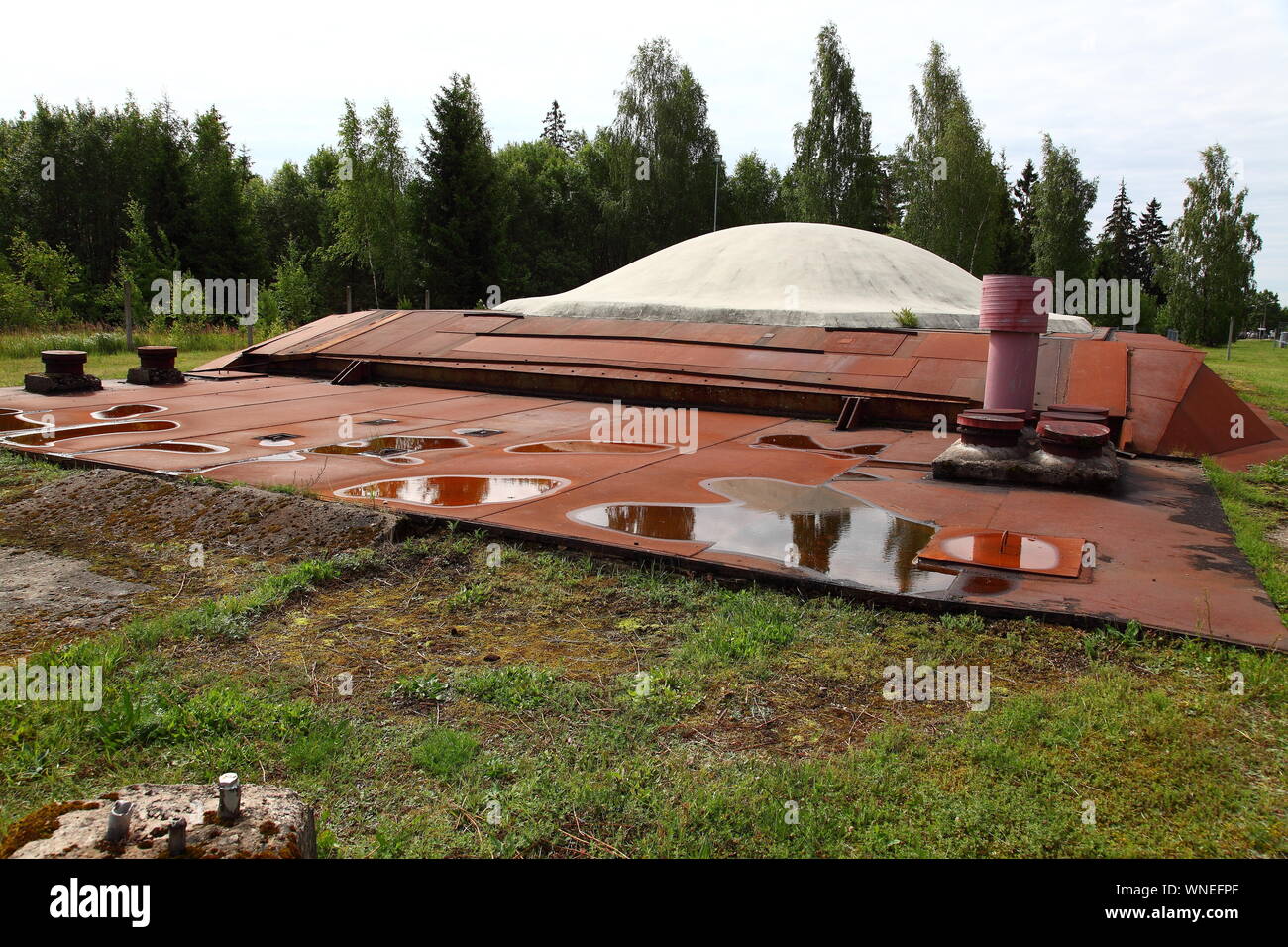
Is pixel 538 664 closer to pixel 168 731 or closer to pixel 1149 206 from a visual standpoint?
pixel 168 731

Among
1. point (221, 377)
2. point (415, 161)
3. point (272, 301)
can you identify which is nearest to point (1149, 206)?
point (415, 161)

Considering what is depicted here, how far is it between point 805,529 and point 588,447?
312 centimetres

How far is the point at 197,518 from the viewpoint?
5391 millimetres

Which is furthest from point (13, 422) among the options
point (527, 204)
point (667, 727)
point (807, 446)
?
point (527, 204)

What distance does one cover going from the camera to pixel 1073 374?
879cm

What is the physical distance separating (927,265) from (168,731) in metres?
16.4

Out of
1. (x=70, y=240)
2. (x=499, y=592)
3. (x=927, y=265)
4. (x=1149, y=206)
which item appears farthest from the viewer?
(x=1149, y=206)

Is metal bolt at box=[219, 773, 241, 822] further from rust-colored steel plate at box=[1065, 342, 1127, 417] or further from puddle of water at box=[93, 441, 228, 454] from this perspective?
rust-colored steel plate at box=[1065, 342, 1127, 417]

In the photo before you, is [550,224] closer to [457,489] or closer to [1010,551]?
[457,489]

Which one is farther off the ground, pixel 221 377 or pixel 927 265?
pixel 927 265

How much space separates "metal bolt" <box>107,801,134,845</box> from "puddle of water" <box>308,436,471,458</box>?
5.67 metres

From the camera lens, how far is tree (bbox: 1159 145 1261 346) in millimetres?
36000
